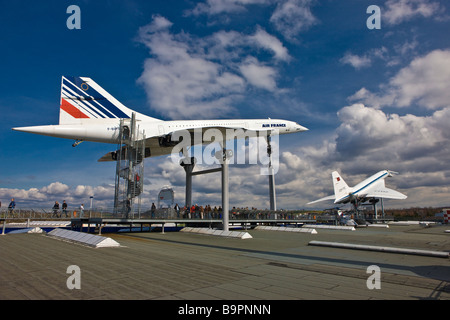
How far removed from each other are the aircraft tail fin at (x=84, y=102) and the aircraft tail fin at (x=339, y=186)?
141ft

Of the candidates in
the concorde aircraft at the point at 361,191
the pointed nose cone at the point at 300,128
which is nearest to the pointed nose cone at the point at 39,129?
the pointed nose cone at the point at 300,128

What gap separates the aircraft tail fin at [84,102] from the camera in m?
23.4

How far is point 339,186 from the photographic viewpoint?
53.8m

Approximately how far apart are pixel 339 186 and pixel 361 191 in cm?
444

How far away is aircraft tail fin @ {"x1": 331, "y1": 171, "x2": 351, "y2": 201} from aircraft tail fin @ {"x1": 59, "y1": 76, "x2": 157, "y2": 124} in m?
42.8

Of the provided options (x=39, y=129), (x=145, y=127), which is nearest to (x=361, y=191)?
(x=145, y=127)

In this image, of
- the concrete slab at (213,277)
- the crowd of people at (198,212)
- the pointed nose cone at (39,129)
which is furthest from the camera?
the crowd of people at (198,212)

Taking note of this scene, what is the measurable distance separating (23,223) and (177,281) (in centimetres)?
2623

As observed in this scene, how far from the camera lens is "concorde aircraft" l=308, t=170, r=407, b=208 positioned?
2087 inches

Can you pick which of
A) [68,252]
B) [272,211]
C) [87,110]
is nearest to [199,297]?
[68,252]

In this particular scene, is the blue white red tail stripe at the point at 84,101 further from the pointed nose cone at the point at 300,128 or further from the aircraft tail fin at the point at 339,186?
the aircraft tail fin at the point at 339,186

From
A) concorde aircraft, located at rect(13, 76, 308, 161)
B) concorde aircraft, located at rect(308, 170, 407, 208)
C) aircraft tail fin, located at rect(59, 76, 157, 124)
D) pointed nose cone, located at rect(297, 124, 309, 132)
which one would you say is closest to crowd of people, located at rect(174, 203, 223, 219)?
concorde aircraft, located at rect(13, 76, 308, 161)

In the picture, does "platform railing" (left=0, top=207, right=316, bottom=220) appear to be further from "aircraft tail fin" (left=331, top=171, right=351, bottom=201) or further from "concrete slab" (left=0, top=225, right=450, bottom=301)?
"aircraft tail fin" (left=331, top=171, right=351, bottom=201)
